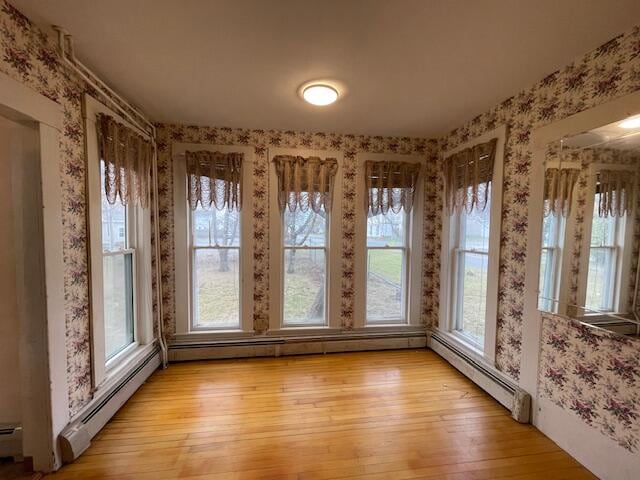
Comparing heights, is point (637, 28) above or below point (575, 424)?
above

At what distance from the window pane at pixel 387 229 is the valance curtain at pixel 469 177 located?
0.54 meters

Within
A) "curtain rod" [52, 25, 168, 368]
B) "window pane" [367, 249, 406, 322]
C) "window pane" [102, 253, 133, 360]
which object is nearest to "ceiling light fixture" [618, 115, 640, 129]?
"window pane" [367, 249, 406, 322]

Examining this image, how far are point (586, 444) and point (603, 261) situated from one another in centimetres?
111

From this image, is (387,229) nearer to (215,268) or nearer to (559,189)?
(559,189)

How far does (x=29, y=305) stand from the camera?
1.53 metres

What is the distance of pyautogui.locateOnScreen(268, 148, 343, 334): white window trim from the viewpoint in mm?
3008

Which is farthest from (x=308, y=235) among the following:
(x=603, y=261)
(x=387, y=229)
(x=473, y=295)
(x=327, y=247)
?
(x=603, y=261)

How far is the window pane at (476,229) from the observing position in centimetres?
262

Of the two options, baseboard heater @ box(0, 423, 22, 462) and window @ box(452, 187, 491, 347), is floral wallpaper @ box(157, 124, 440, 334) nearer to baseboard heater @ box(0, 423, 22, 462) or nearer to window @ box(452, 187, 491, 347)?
window @ box(452, 187, 491, 347)

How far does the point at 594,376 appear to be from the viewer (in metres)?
1.64

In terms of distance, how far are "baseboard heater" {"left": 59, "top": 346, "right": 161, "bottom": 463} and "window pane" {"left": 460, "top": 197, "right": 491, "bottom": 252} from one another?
330cm

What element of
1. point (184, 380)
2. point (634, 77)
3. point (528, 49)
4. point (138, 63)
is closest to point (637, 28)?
point (634, 77)

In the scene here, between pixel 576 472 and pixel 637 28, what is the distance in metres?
2.45

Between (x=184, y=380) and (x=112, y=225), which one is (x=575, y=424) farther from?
(x=112, y=225)
